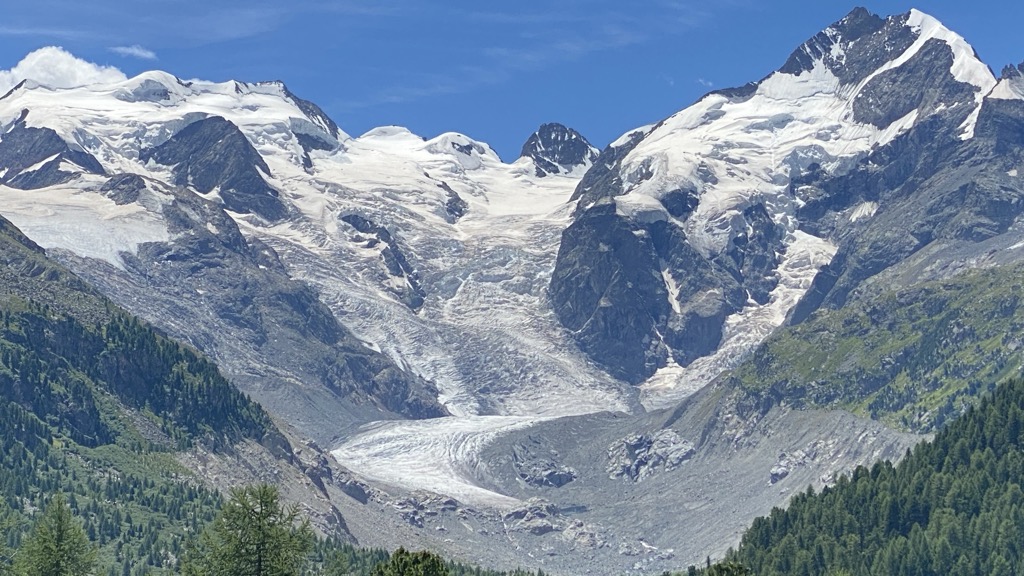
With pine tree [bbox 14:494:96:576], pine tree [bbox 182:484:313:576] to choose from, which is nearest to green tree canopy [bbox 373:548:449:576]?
pine tree [bbox 182:484:313:576]

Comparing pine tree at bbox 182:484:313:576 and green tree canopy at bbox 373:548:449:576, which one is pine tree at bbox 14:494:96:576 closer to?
pine tree at bbox 182:484:313:576

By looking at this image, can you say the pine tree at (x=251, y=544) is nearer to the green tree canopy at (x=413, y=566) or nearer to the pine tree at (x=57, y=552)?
the green tree canopy at (x=413, y=566)

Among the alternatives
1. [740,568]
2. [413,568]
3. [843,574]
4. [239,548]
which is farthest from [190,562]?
[843,574]

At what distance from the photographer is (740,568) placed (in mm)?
148000

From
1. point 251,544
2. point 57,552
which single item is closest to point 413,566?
point 251,544

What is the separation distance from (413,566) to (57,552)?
2554cm

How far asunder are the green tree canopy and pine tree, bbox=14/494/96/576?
21371 mm

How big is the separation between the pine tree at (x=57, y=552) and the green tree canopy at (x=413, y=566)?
2137cm

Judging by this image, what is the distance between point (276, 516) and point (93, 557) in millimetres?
13725

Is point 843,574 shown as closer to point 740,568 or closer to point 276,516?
point 740,568

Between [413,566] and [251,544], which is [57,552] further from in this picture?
[413,566]

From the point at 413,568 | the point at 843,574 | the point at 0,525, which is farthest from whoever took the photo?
the point at 843,574

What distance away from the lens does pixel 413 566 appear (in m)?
134

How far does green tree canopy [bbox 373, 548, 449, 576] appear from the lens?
132 metres
